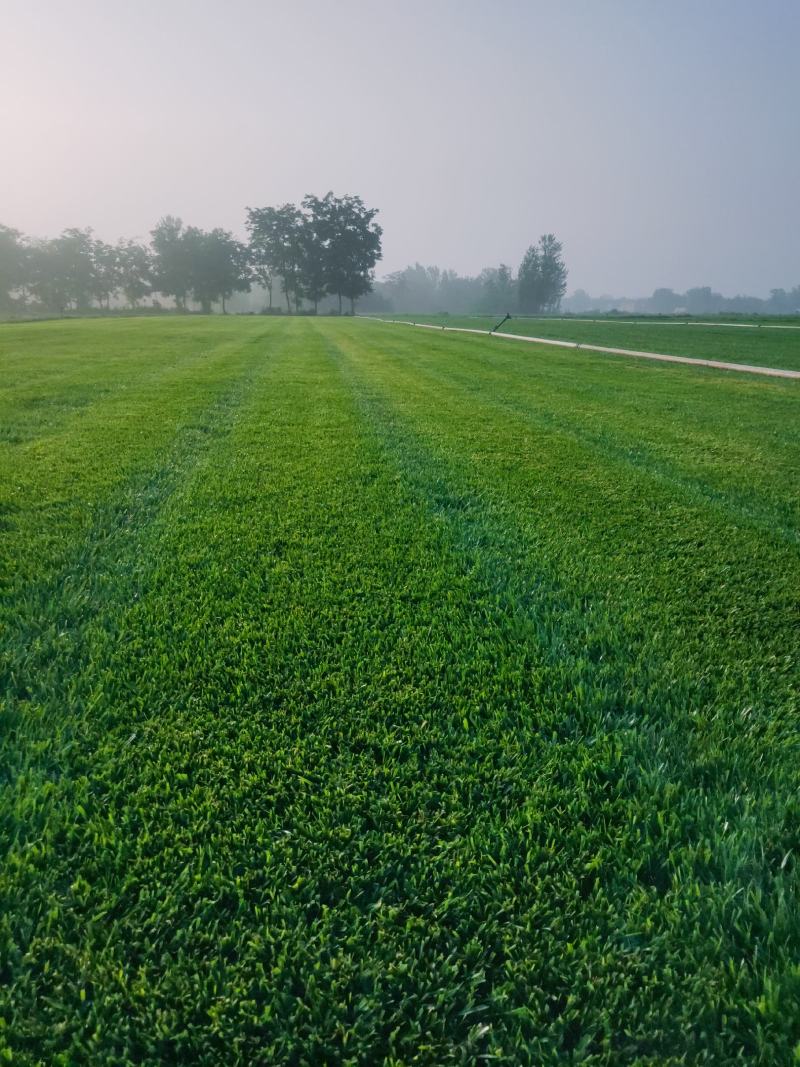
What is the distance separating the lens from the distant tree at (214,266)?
258ft

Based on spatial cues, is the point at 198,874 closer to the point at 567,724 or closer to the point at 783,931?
the point at 567,724

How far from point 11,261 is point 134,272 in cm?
1488

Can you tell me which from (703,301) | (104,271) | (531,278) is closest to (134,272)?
(104,271)

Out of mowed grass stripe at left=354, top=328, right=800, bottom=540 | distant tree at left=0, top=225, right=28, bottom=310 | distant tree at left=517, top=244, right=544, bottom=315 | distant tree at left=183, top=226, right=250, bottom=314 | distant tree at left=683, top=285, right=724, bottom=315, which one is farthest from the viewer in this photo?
distant tree at left=683, top=285, right=724, bottom=315

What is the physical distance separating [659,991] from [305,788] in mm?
861

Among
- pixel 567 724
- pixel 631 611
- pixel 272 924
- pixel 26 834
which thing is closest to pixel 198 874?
pixel 272 924

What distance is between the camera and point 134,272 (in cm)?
8000

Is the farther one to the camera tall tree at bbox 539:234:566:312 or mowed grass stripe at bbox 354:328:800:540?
tall tree at bbox 539:234:566:312

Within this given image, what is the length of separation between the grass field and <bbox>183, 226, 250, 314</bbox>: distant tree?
87.0 meters

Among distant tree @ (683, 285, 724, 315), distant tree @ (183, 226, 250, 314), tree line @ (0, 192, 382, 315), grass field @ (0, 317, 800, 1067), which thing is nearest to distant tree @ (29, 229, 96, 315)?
tree line @ (0, 192, 382, 315)

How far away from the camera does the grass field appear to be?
0.99 m

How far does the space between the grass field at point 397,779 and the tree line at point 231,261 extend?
8092cm

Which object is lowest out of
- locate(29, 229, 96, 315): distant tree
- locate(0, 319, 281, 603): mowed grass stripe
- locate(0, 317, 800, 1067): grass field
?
locate(0, 317, 800, 1067): grass field

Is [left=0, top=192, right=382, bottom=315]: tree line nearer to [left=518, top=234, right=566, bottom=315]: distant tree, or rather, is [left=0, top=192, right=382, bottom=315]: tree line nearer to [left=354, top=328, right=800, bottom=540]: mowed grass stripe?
[left=518, top=234, right=566, bottom=315]: distant tree
